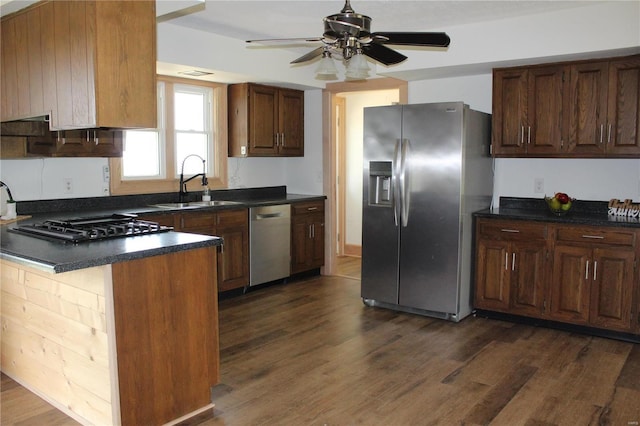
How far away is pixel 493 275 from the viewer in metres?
4.40

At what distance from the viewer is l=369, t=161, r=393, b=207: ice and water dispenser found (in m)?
4.59

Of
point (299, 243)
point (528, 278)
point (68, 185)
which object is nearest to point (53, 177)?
point (68, 185)

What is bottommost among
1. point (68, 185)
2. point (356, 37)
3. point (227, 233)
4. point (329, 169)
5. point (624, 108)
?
point (227, 233)

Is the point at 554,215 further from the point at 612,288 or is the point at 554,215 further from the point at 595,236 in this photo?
the point at 612,288

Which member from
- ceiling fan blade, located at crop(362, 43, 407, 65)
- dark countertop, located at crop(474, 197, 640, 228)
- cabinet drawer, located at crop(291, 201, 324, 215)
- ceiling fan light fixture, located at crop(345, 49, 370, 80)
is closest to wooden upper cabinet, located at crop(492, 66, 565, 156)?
dark countertop, located at crop(474, 197, 640, 228)

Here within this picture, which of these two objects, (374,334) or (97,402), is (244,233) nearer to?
(374,334)

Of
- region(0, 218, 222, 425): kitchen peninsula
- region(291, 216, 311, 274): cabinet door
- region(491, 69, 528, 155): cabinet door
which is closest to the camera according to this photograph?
region(0, 218, 222, 425): kitchen peninsula

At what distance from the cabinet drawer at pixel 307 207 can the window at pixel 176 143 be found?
0.79 metres

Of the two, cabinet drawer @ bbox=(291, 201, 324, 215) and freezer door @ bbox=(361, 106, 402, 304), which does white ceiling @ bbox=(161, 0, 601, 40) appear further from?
cabinet drawer @ bbox=(291, 201, 324, 215)

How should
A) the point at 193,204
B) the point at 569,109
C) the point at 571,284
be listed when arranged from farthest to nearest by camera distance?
the point at 193,204 → the point at 569,109 → the point at 571,284

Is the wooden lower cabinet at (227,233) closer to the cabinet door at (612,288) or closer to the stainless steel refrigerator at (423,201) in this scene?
the stainless steel refrigerator at (423,201)

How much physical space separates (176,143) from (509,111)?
9.94 feet

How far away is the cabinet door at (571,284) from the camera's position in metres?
3.99

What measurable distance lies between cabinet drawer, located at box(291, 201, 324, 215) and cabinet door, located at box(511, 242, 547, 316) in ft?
7.39
